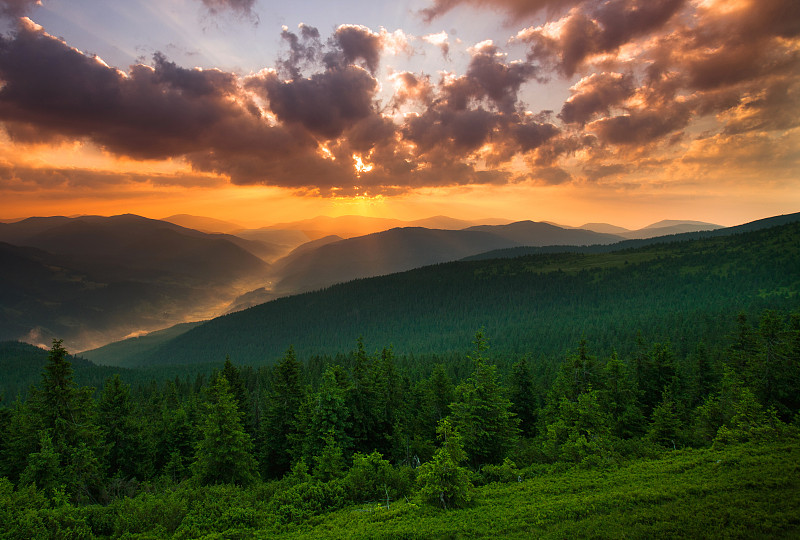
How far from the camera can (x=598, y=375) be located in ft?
126

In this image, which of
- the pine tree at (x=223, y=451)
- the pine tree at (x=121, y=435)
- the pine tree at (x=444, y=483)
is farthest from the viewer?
the pine tree at (x=121, y=435)

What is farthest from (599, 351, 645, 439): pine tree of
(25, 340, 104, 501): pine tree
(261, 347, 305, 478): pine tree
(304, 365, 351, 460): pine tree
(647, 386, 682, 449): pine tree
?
(25, 340, 104, 501): pine tree

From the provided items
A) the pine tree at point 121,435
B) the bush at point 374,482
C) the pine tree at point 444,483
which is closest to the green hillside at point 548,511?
the pine tree at point 444,483

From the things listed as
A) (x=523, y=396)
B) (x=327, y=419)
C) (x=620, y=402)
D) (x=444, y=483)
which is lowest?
(x=523, y=396)

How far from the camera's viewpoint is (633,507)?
17766mm

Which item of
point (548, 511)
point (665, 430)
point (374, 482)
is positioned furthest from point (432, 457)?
point (665, 430)

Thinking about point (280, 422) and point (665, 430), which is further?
point (280, 422)

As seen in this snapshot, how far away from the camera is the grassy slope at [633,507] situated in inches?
607

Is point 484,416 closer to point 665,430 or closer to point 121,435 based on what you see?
point 665,430

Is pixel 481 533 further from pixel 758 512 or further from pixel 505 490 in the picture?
pixel 758 512

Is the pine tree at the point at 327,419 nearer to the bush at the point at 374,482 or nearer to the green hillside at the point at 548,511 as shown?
the bush at the point at 374,482

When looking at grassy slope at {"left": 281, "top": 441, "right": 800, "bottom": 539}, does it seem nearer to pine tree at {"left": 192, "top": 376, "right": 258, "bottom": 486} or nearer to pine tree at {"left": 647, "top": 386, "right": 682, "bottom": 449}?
pine tree at {"left": 647, "top": 386, "right": 682, "bottom": 449}

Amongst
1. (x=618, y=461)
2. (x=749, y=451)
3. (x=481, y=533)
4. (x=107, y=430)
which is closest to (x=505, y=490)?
(x=481, y=533)

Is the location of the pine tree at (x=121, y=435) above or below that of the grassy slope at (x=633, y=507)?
below
